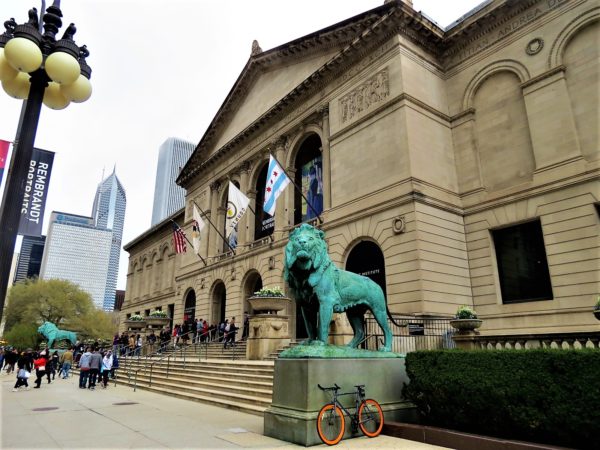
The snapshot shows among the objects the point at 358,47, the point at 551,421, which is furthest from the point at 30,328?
the point at 551,421

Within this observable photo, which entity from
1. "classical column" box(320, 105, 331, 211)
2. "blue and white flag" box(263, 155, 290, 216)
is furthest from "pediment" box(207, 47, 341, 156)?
"blue and white flag" box(263, 155, 290, 216)

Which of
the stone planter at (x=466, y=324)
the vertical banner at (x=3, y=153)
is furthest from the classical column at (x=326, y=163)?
the vertical banner at (x=3, y=153)

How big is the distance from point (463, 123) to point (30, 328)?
55.6 meters

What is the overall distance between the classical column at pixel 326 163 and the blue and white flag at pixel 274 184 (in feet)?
12.3

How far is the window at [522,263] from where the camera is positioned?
17.6m

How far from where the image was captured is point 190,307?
3797 cm

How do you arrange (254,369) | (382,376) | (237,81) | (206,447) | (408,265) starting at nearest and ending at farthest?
(206,447) → (382,376) → (254,369) → (408,265) → (237,81)

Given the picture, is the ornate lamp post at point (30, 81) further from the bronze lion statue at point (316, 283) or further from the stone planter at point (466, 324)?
the stone planter at point (466, 324)

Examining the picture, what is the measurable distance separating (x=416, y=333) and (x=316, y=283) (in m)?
9.71

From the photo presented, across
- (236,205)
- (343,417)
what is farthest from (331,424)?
(236,205)

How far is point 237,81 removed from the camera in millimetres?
35094

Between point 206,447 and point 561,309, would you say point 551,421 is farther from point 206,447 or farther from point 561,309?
point 561,309

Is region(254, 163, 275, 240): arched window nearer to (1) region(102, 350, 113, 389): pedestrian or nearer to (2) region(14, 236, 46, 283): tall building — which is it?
(1) region(102, 350, 113, 389): pedestrian

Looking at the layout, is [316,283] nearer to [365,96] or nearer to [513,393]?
[513,393]
